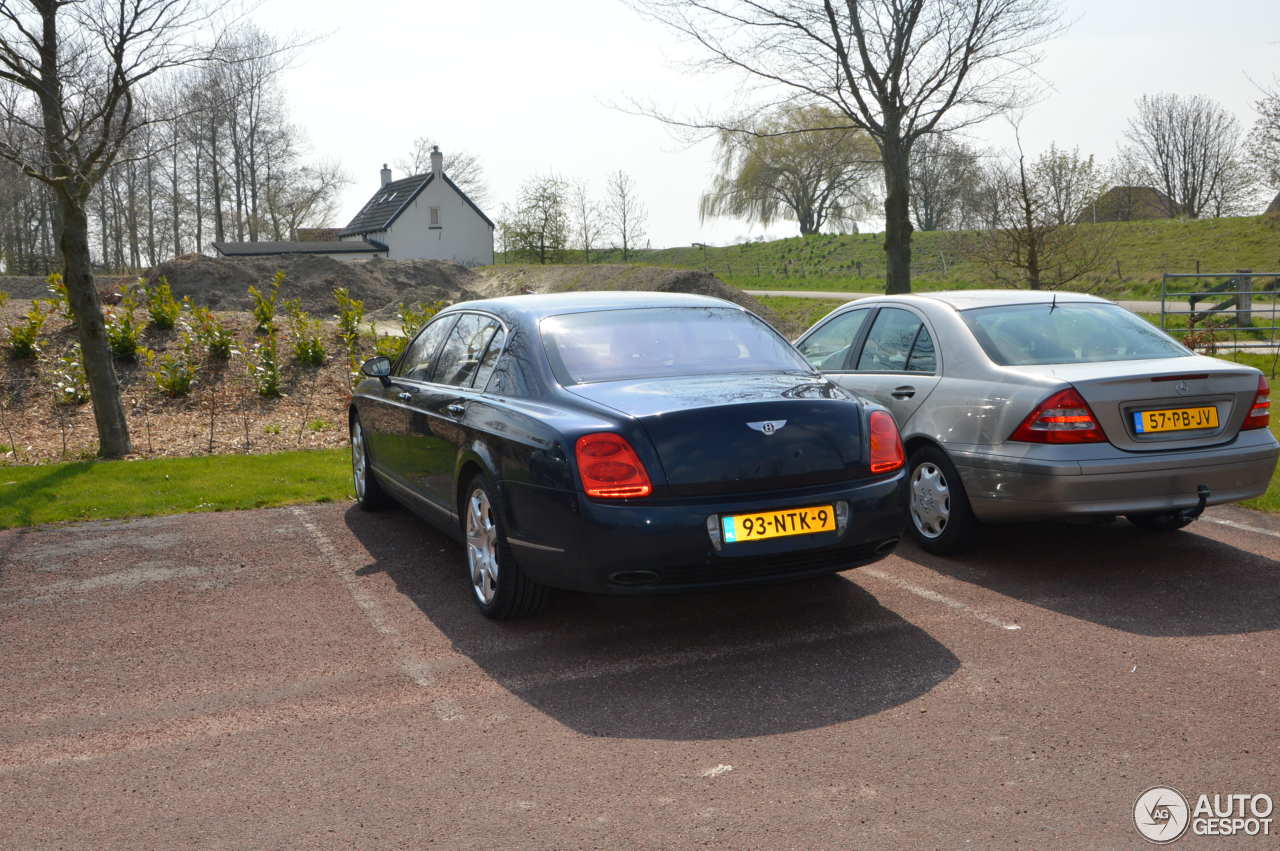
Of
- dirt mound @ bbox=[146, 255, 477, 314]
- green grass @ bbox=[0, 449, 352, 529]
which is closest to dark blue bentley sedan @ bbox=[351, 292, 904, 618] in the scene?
green grass @ bbox=[0, 449, 352, 529]

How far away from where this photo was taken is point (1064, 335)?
6527mm

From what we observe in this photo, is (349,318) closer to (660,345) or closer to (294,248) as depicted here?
(660,345)

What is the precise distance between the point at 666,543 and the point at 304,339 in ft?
37.3

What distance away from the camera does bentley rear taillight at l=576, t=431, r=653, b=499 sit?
4.67m

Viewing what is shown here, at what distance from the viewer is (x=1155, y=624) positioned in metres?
5.15

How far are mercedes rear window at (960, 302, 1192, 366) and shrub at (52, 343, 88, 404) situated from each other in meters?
10.4

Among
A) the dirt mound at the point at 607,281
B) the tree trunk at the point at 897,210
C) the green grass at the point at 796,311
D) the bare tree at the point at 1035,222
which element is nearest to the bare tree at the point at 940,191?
the green grass at the point at 796,311

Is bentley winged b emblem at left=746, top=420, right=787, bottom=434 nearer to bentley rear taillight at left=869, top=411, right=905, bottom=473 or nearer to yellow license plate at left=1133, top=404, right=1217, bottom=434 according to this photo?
bentley rear taillight at left=869, top=411, right=905, bottom=473

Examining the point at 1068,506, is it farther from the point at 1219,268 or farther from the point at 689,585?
the point at 1219,268

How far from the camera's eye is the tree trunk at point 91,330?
10109mm

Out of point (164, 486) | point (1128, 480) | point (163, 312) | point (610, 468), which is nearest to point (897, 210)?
point (163, 312)

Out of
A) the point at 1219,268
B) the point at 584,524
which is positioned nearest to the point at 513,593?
the point at 584,524

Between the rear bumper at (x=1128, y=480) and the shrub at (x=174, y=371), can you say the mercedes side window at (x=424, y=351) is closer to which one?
the rear bumper at (x=1128, y=480)

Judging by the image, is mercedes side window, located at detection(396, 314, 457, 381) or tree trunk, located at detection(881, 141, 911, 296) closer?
mercedes side window, located at detection(396, 314, 457, 381)
